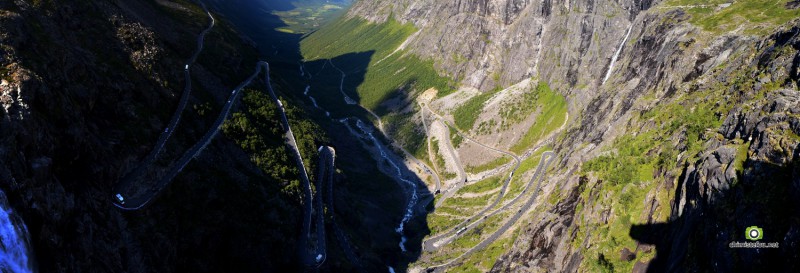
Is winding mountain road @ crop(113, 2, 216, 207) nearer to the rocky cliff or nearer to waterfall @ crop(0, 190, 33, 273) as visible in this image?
the rocky cliff

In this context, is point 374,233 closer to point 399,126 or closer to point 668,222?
point 668,222

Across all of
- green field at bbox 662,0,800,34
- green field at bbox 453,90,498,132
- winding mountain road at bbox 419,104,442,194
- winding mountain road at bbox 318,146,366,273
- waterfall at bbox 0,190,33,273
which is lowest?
winding mountain road at bbox 419,104,442,194

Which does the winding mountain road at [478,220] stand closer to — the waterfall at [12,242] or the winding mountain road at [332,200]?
the winding mountain road at [332,200]

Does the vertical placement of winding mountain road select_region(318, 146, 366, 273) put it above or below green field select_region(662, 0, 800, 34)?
below

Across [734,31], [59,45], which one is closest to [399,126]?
[734,31]

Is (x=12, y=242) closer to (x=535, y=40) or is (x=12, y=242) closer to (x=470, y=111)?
(x=470, y=111)

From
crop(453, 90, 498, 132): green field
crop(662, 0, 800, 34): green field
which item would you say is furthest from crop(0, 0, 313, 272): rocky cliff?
crop(453, 90, 498, 132): green field

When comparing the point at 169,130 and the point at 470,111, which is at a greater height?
the point at 169,130

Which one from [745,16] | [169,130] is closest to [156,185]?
[169,130]
